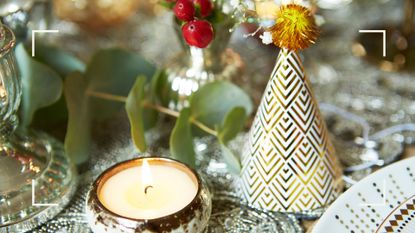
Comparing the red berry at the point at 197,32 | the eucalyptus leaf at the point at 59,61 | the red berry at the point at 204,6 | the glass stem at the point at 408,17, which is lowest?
the glass stem at the point at 408,17

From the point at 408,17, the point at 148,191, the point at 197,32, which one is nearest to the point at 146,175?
the point at 148,191

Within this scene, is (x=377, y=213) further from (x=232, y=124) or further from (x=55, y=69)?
(x=55, y=69)

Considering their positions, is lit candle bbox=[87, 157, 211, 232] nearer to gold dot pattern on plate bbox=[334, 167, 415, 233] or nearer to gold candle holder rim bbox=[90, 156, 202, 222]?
gold candle holder rim bbox=[90, 156, 202, 222]

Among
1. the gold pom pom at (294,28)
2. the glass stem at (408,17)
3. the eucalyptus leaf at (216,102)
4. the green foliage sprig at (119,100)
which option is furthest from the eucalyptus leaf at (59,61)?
the glass stem at (408,17)

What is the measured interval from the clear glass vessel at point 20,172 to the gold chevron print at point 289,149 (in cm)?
16

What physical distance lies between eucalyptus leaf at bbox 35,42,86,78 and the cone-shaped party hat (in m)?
0.22

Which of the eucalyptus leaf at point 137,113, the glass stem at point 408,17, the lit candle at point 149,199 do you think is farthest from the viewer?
the glass stem at point 408,17

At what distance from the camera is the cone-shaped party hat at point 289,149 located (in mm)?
504

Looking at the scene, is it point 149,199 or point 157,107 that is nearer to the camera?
point 149,199

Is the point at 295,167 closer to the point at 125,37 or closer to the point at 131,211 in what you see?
the point at 131,211

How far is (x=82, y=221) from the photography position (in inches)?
20.7

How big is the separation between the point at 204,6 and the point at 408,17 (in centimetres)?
33

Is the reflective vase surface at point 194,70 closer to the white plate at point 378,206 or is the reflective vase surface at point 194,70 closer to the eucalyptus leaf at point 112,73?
the eucalyptus leaf at point 112,73

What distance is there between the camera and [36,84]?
1.92 feet
